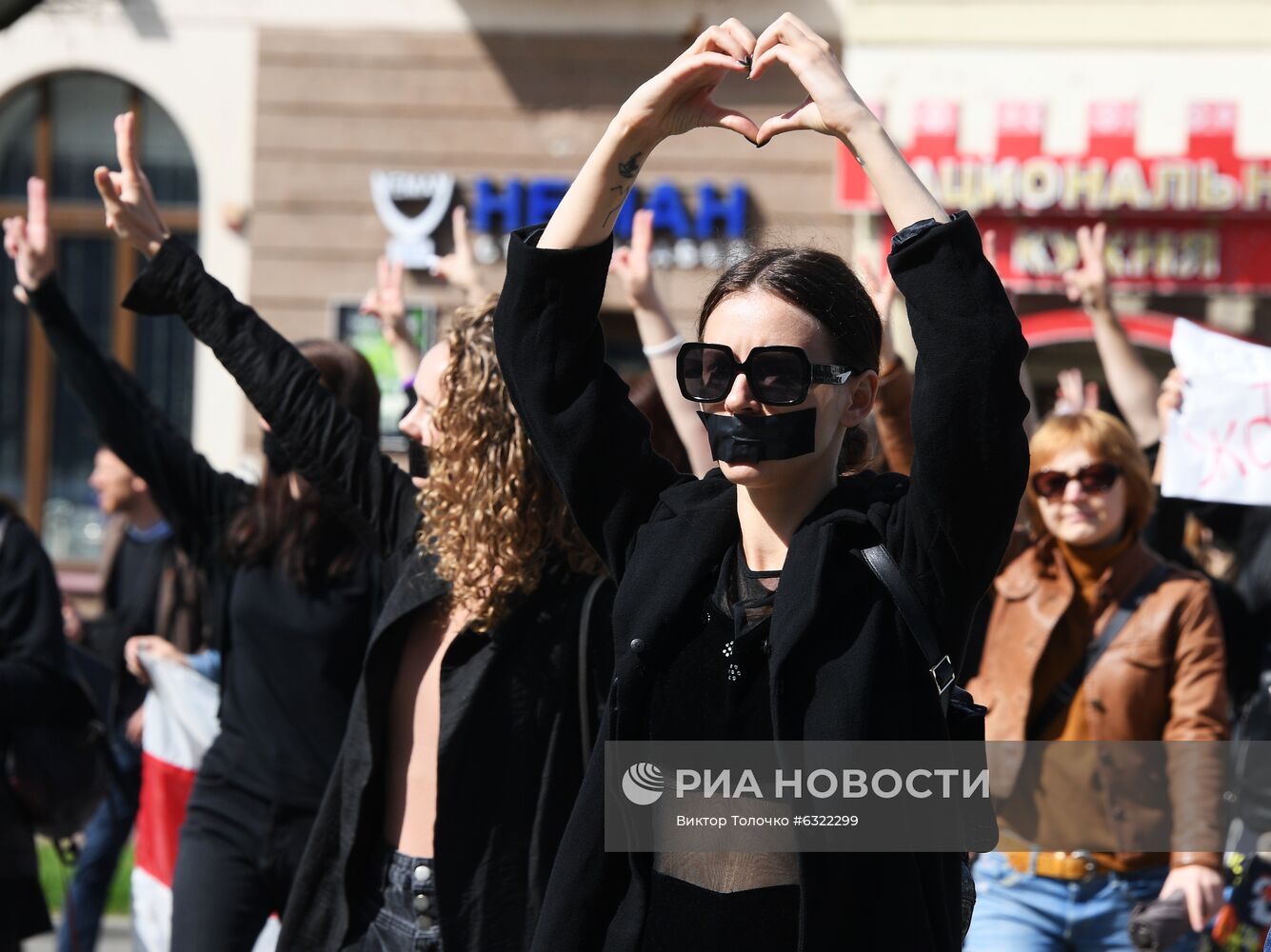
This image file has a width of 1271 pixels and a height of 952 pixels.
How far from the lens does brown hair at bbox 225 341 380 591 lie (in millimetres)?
3906

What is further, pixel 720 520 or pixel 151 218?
pixel 151 218

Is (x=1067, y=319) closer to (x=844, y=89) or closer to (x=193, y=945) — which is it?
(x=193, y=945)

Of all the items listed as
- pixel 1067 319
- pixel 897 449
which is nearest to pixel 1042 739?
pixel 897 449

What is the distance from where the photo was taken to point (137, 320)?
11930 millimetres

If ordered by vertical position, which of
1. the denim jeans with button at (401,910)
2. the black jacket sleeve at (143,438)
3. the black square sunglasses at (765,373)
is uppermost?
the black jacket sleeve at (143,438)

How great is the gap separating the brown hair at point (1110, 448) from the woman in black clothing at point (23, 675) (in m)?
2.65

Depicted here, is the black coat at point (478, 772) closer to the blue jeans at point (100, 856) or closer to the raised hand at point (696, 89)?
the raised hand at point (696, 89)

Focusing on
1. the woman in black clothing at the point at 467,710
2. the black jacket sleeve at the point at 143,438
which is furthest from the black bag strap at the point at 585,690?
the black jacket sleeve at the point at 143,438

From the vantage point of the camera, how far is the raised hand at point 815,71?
2.11m

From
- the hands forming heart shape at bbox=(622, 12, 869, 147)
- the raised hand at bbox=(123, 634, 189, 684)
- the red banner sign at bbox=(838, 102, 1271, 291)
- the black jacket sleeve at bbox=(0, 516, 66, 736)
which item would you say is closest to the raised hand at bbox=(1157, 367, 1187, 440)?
the hands forming heart shape at bbox=(622, 12, 869, 147)

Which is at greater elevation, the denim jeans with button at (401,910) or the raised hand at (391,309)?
the raised hand at (391,309)

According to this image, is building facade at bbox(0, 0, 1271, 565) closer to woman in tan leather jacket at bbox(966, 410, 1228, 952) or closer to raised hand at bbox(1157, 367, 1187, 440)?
raised hand at bbox(1157, 367, 1187, 440)

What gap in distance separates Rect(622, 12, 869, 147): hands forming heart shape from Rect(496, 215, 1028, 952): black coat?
0.73ft

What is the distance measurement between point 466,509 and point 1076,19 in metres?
9.09
